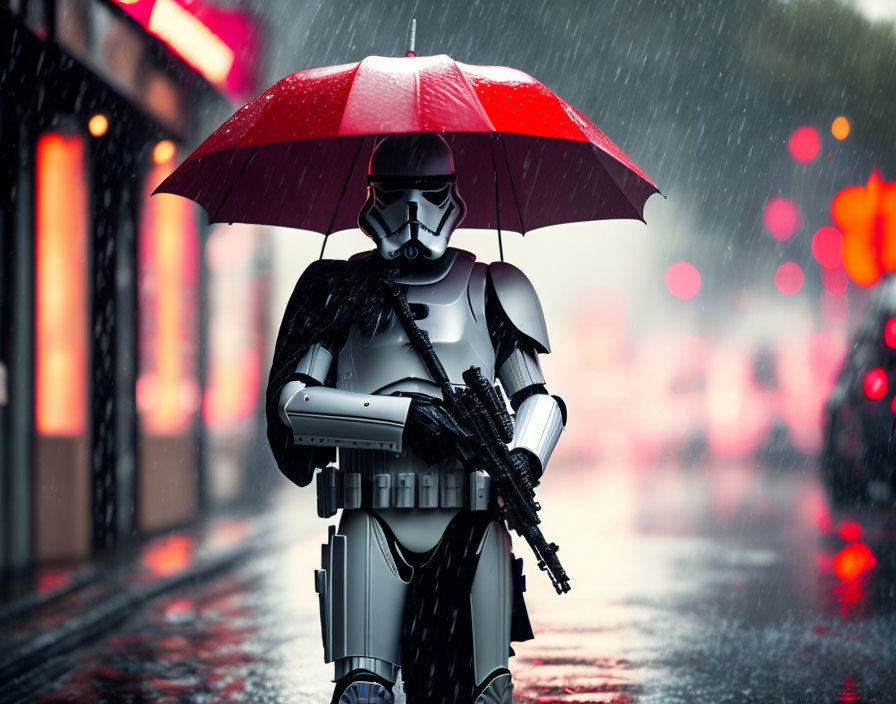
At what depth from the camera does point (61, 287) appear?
35.1ft

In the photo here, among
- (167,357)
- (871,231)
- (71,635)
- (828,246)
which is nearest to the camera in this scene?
(71,635)

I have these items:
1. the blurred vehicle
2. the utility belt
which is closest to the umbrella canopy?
the utility belt

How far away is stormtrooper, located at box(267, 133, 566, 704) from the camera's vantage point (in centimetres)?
428

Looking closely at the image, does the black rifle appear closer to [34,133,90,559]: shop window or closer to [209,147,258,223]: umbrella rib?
[209,147,258,223]: umbrella rib

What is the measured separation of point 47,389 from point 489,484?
6921mm

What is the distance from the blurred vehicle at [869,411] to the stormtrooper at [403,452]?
902cm

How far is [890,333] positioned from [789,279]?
1125 inches

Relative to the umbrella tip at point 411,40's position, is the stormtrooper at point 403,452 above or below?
below

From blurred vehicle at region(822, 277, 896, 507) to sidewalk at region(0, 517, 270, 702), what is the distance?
5460mm

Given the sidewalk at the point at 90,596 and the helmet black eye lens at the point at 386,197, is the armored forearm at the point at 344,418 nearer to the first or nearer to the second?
the helmet black eye lens at the point at 386,197

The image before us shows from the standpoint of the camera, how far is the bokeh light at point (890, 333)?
496 inches

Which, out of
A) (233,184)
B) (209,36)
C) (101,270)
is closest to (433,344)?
(233,184)

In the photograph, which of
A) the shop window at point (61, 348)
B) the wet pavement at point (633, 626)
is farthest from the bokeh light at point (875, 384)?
the shop window at point (61, 348)

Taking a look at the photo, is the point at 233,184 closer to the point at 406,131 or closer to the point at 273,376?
the point at 273,376
